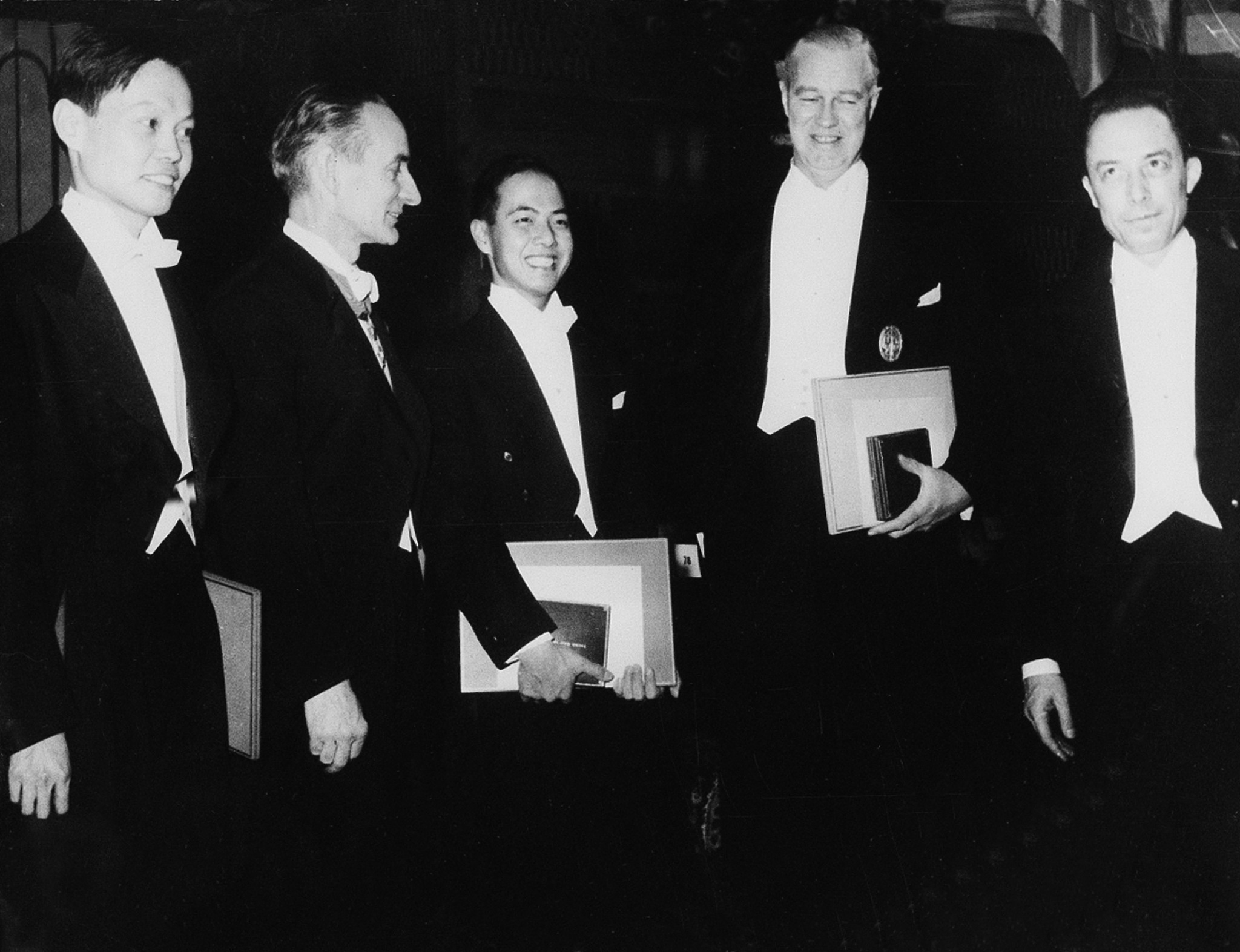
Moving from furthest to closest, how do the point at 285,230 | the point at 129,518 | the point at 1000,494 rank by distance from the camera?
the point at 1000,494 < the point at 285,230 < the point at 129,518

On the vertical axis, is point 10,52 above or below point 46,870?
above

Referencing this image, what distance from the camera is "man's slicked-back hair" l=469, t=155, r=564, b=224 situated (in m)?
2.62

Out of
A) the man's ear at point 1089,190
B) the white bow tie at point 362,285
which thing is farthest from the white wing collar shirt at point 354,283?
the man's ear at point 1089,190

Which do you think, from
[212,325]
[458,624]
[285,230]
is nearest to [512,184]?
[285,230]

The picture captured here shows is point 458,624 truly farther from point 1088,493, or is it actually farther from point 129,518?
point 1088,493

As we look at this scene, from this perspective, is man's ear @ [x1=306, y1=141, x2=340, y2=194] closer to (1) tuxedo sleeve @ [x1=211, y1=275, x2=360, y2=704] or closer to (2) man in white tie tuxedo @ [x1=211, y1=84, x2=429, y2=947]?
(2) man in white tie tuxedo @ [x1=211, y1=84, x2=429, y2=947]

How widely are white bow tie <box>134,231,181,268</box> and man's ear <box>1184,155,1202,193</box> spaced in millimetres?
2109

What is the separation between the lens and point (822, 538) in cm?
267

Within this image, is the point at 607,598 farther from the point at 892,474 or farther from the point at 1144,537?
the point at 1144,537

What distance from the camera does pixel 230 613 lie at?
2408mm

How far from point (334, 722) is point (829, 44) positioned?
5.70 ft

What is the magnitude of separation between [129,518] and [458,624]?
66cm

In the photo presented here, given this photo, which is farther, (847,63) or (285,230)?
(847,63)

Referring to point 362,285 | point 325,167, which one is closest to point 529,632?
point 362,285
